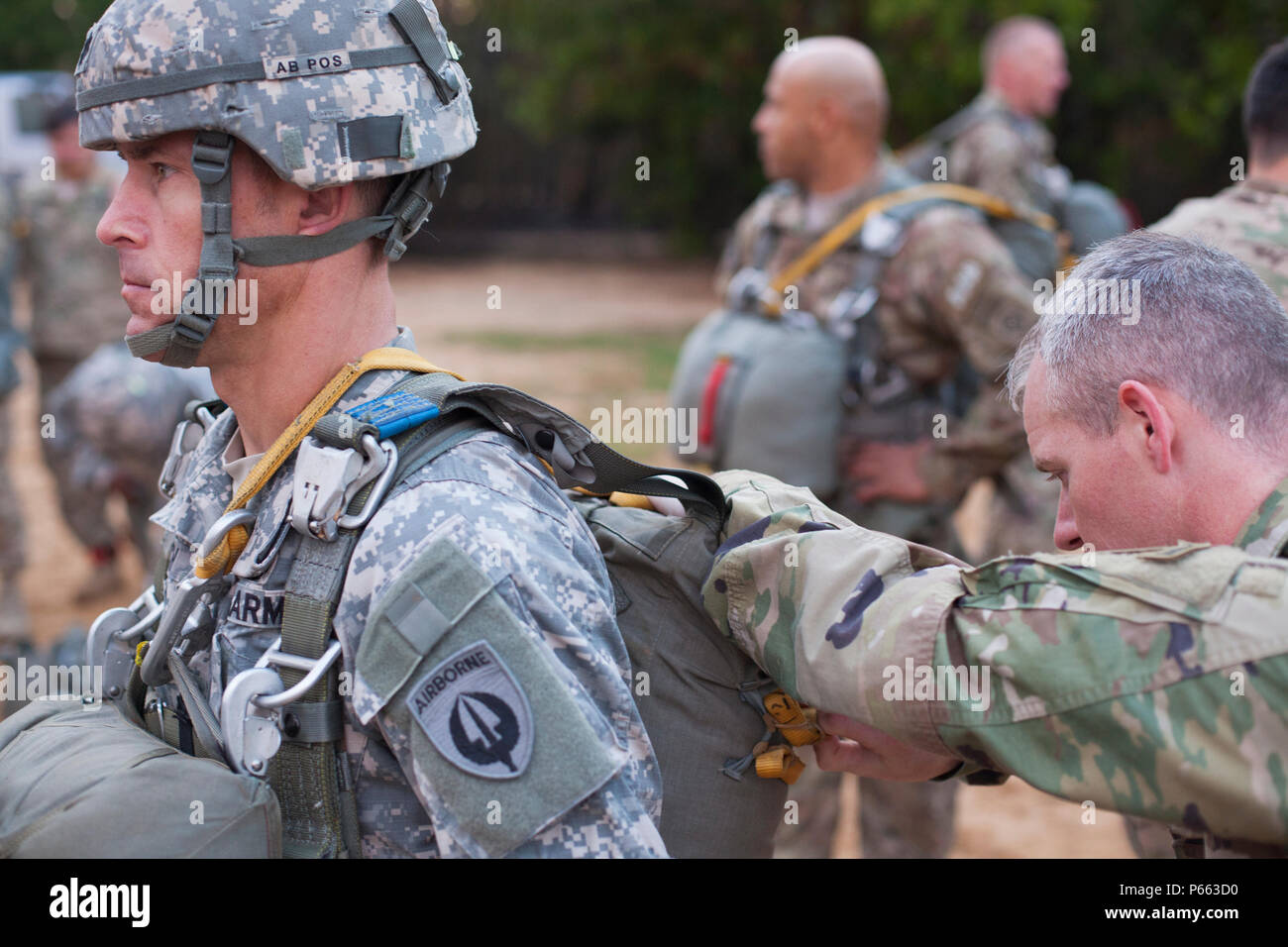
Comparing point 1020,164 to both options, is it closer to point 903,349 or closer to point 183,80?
point 903,349

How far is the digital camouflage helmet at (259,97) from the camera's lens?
190 cm

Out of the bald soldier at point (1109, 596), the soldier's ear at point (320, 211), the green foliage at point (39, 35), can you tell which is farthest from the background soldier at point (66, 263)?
the green foliage at point (39, 35)

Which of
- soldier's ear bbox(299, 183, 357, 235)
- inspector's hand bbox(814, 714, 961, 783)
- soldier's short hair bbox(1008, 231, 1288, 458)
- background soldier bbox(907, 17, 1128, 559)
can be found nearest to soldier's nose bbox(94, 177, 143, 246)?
soldier's ear bbox(299, 183, 357, 235)

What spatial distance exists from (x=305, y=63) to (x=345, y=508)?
2.20ft

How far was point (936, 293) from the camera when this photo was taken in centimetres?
445

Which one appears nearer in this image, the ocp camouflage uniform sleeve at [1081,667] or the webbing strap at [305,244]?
the ocp camouflage uniform sleeve at [1081,667]

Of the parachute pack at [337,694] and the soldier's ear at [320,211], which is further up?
the soldier's ear at [320,211]

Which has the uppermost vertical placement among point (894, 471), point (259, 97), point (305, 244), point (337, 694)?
point (259, 97)

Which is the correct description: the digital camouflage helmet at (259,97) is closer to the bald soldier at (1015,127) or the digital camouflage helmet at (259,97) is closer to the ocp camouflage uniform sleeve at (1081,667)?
→ the ocp camouflage uniform sleeve at (1081,667)

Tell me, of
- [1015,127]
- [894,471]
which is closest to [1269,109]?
[894,471]

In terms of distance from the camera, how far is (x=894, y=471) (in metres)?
4.63

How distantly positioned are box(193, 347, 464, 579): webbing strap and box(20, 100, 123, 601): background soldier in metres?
5.44

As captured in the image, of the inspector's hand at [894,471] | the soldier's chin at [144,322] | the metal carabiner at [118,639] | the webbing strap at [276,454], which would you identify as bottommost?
the inspector's hand at [894,471]

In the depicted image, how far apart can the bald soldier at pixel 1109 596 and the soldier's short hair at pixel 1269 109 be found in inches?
81.5
